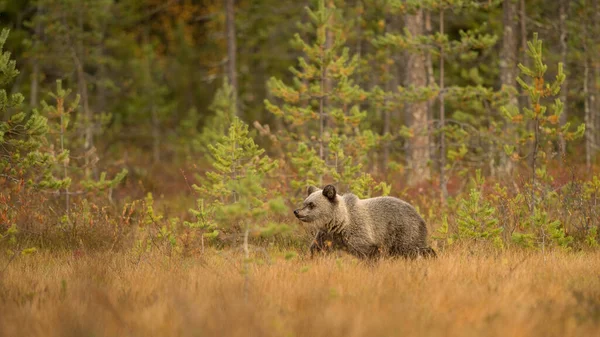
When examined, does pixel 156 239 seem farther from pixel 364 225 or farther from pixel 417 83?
pixel 417 83

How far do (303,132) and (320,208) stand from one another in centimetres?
1369

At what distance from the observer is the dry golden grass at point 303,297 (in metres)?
5.16

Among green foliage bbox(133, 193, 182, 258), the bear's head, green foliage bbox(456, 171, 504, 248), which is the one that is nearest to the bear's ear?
the bear's head

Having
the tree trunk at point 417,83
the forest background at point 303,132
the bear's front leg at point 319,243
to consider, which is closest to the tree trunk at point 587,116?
the forest background at point 303,132

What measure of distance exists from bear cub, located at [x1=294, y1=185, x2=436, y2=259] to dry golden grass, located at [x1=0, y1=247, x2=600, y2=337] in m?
0.49

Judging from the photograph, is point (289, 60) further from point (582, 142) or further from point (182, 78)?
point (582, 142)

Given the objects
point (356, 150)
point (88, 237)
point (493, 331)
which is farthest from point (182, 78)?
point (493, 331)

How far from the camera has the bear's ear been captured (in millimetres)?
8414

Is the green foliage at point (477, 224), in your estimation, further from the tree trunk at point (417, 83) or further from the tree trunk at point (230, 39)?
the tree trunk at point (230, 39)

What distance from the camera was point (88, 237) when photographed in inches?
382

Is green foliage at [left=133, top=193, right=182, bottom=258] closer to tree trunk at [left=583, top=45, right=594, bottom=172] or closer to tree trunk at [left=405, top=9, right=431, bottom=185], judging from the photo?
tree trunk at [left=405, top=9, right=431, bottom=185]

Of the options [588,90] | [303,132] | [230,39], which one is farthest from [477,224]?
[230,39]

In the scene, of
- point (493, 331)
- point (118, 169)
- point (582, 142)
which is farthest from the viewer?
point (582, 142)

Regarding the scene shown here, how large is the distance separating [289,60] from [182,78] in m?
6.15
